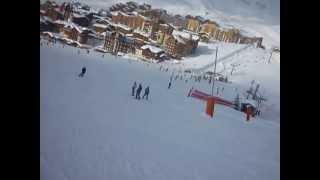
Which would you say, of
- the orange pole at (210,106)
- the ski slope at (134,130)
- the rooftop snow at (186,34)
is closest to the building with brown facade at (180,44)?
the rooftop snow at (186,34)

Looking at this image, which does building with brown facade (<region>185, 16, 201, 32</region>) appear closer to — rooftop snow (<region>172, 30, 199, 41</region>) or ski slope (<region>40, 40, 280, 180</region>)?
rooftop snow (<region>172, 30, 199, 41</region>)

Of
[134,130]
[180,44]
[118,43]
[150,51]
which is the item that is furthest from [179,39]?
[134,130]

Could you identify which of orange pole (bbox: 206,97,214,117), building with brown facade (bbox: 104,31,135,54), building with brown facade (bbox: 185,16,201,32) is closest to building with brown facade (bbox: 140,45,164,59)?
building with brown facade (bbox: 104,31,135,54)

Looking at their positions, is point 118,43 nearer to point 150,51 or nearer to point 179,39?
point 150,51

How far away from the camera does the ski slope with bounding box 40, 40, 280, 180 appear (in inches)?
81.5

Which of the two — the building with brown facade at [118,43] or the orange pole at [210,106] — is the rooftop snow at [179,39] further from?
the orange pole at [210,106]

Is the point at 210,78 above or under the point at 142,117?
above

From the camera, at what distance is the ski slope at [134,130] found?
Answer: 2.07 meters

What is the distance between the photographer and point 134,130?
6.91 feet

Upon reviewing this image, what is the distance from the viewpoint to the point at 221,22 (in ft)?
7.11
